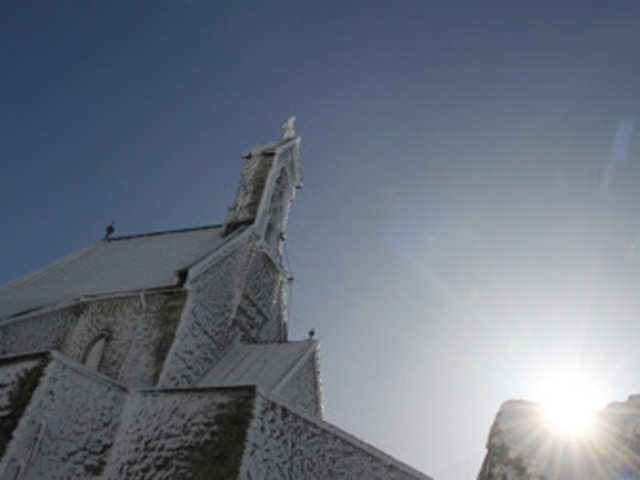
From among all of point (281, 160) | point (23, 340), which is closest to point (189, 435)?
point (23, 340)

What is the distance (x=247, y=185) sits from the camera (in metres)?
23.3

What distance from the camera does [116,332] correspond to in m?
16.7

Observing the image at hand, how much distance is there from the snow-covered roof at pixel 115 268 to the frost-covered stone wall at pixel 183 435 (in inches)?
183

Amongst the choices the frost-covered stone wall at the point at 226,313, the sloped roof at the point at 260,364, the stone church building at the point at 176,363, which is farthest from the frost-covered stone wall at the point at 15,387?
the sloped roof at the point at 260,364

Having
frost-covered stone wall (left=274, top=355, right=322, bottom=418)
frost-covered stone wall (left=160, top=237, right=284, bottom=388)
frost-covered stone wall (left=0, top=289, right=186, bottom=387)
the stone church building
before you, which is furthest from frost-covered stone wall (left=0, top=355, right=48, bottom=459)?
frost-covered stone wall (left=274, top=355, right=322, bottom=418)

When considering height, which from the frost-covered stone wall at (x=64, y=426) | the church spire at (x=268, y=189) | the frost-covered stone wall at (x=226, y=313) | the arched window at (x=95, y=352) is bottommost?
the frost-covered stone wall at (x=64, y=426)

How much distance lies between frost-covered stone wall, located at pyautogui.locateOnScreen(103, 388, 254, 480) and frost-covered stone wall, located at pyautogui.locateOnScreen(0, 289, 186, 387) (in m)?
2.36

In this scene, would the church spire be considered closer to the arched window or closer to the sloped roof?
the sloped roof

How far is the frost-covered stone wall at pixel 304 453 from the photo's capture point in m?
11.6

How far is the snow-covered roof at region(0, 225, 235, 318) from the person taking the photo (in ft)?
60.3

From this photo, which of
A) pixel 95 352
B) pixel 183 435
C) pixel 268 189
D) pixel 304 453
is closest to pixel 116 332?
pixel 95 352

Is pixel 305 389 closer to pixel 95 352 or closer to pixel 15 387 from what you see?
pixel 95 352

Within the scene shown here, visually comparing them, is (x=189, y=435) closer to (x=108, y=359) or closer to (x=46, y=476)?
(x=46, y=476)

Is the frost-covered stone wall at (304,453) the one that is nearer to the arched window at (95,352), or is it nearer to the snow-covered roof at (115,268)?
the snow-covered roof at (115,268)
